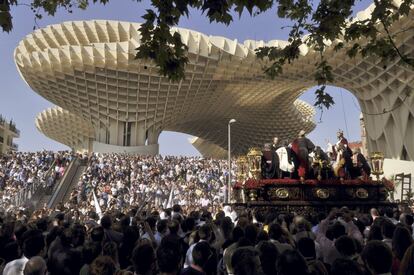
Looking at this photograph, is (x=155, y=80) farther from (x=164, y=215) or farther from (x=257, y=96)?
(x=164, y=215)

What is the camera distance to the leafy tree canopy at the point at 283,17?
4609mm

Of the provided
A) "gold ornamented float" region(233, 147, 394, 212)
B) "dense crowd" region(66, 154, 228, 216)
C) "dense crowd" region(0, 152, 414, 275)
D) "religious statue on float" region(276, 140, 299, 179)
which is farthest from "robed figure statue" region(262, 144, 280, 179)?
"dense crowd" region(66, 154, 228, 216)

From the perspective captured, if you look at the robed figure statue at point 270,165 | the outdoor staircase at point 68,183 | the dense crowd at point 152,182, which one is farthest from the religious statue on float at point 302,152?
the outdoor staircase at point 68,183

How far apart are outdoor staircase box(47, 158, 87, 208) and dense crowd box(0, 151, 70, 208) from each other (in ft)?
1.74

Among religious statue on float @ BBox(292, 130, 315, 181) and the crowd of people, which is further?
religious statue on float @ BBox(292, 130, 315, 181)

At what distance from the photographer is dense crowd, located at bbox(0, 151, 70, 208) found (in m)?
24.4

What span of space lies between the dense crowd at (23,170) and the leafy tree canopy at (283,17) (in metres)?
19.2

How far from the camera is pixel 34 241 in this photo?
470 centimetres

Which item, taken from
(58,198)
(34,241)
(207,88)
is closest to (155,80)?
(207,88)

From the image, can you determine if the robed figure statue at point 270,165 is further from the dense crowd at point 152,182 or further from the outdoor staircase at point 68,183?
the outdoor staircase at point 68,183

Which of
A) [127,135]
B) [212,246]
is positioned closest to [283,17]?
[212,246]

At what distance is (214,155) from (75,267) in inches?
3178

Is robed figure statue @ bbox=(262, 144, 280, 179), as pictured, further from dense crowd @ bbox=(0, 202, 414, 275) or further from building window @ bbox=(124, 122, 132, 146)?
building window @ bbox=(124, 122, 132, 146)

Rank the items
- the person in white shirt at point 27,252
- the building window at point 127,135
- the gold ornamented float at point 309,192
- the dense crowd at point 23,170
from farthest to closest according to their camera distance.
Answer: the building window at point 127,135 → the dense crowd at point 23,170 → the gold ornamented float at point 309,192 → the person in white shirt at point 27,252
